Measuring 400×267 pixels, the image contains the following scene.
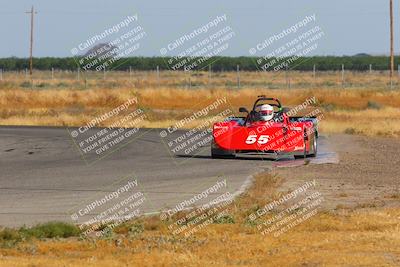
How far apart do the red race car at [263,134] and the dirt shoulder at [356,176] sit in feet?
4.08

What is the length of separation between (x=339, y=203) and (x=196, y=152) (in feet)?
40.6

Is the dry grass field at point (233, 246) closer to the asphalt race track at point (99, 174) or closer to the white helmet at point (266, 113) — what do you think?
the asphalt race track at point (99, 174)

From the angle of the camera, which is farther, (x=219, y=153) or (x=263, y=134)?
(x=219, y=153)

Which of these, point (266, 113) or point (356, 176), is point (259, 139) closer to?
point (266, 113)

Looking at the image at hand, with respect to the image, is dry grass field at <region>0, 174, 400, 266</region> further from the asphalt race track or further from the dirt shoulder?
the dirt shoulder

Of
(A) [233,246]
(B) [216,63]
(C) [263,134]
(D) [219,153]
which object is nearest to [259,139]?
(C) [263,134]

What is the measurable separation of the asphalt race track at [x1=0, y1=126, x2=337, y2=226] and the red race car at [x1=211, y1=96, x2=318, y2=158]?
37 cm

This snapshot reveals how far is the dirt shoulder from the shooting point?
64.3 ft

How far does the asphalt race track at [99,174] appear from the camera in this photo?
1878 cm

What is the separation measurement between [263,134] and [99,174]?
4786 mm

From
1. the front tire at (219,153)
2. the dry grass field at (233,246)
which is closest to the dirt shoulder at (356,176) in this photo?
the front tire at (219,153)

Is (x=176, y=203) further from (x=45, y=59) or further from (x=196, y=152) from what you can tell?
(x=45, y=59)

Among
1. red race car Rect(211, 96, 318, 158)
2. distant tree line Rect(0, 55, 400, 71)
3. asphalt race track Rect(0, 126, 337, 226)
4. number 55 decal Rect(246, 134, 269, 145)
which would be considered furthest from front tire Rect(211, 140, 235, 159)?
distant tree line Rect(0, 55, 400, 71)

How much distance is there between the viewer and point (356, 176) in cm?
2434
